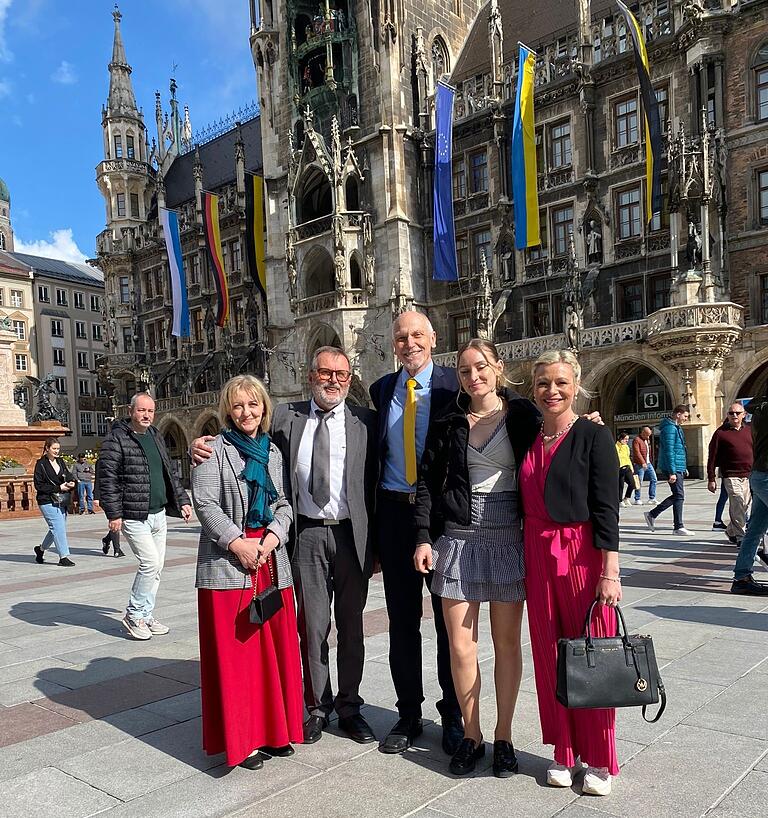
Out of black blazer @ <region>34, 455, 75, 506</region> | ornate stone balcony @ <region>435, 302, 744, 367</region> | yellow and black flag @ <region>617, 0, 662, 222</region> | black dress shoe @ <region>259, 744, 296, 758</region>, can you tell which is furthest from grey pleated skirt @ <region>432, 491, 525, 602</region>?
yellow and black flag @ <region>617, 0, 662, 222</region>

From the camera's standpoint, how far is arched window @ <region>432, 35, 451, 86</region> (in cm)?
3338

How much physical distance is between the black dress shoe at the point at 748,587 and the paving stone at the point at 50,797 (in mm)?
6032

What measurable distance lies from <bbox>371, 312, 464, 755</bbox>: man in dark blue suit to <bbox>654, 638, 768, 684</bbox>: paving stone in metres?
1.87

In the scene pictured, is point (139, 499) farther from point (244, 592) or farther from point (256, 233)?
point (256, 233)

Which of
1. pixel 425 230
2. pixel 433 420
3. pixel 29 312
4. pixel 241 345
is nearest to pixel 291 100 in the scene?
pixel 425 230

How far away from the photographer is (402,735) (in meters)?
3.88

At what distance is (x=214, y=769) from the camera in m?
3.71

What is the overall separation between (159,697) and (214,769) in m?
1.31

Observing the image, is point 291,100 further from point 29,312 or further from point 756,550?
point 29,312

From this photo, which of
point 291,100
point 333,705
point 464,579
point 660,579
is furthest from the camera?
point 291,100

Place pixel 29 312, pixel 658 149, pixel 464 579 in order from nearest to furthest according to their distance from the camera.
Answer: pixel 464 579 < pixel 658 149 < pixel 29 312

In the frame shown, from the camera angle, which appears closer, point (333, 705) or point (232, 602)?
point (232, 602)

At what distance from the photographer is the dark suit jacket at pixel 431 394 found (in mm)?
4055

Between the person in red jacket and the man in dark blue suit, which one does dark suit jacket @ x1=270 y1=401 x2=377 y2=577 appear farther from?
the person in red jacket
